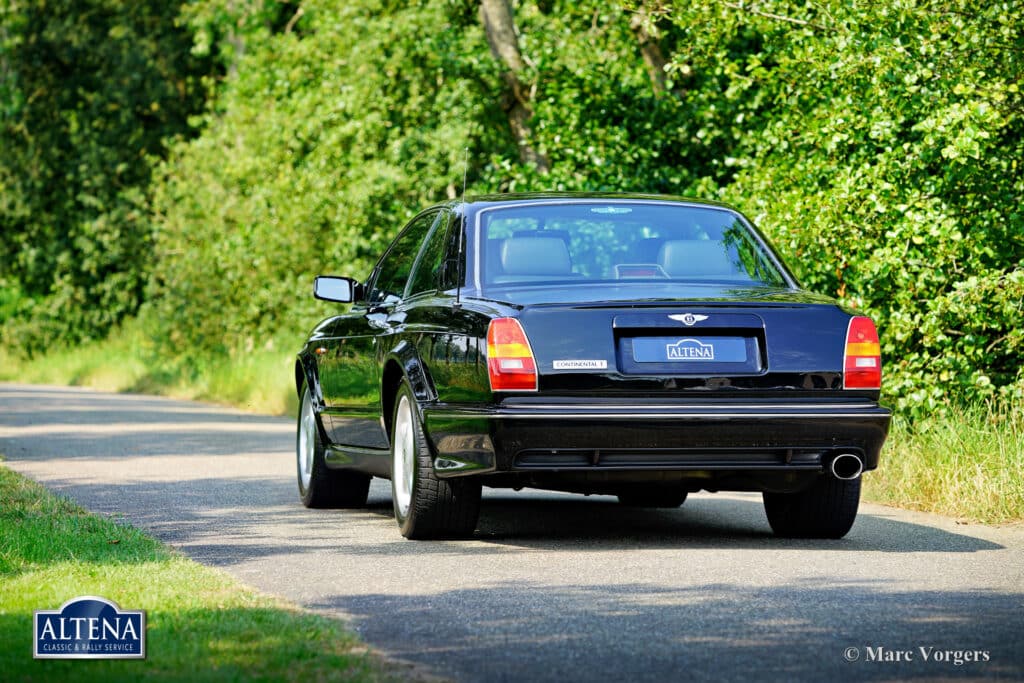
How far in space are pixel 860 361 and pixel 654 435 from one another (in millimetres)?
1106

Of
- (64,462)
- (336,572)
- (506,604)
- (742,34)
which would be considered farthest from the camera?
(742,34)

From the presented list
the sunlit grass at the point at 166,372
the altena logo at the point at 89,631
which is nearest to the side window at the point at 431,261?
the altena logo at the point at 89,631

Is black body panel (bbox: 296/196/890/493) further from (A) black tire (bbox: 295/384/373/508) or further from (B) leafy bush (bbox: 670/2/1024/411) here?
(B) leafy bush (bbox: 670/2/1024/411)

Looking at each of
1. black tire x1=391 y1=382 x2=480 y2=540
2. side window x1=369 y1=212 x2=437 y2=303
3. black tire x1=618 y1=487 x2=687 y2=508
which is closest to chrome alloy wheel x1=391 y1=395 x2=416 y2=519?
black tire x1=391 y1=382 x2=480 y2=540

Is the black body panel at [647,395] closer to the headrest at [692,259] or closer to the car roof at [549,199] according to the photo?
the headrest at [692,259]

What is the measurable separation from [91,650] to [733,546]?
12.6 feet

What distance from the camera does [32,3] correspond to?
1558 inches

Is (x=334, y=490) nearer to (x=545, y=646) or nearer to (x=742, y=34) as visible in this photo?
(x=545, y=646)

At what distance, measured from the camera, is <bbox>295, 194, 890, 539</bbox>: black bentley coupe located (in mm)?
7910

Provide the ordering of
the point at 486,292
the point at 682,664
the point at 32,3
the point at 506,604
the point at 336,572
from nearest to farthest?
the point at 682,664 → the point at 506,604 → the point at 336,572 → the point at 486,292 → the point at 32,3

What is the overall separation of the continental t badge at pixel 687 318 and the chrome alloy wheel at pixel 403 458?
5.01ft

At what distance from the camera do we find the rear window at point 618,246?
8.68 m

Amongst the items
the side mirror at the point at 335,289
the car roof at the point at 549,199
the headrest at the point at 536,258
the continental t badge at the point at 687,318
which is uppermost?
the car roof at the point at 549,199

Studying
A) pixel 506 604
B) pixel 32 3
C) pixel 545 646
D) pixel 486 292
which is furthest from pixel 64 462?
pixel 32 3
